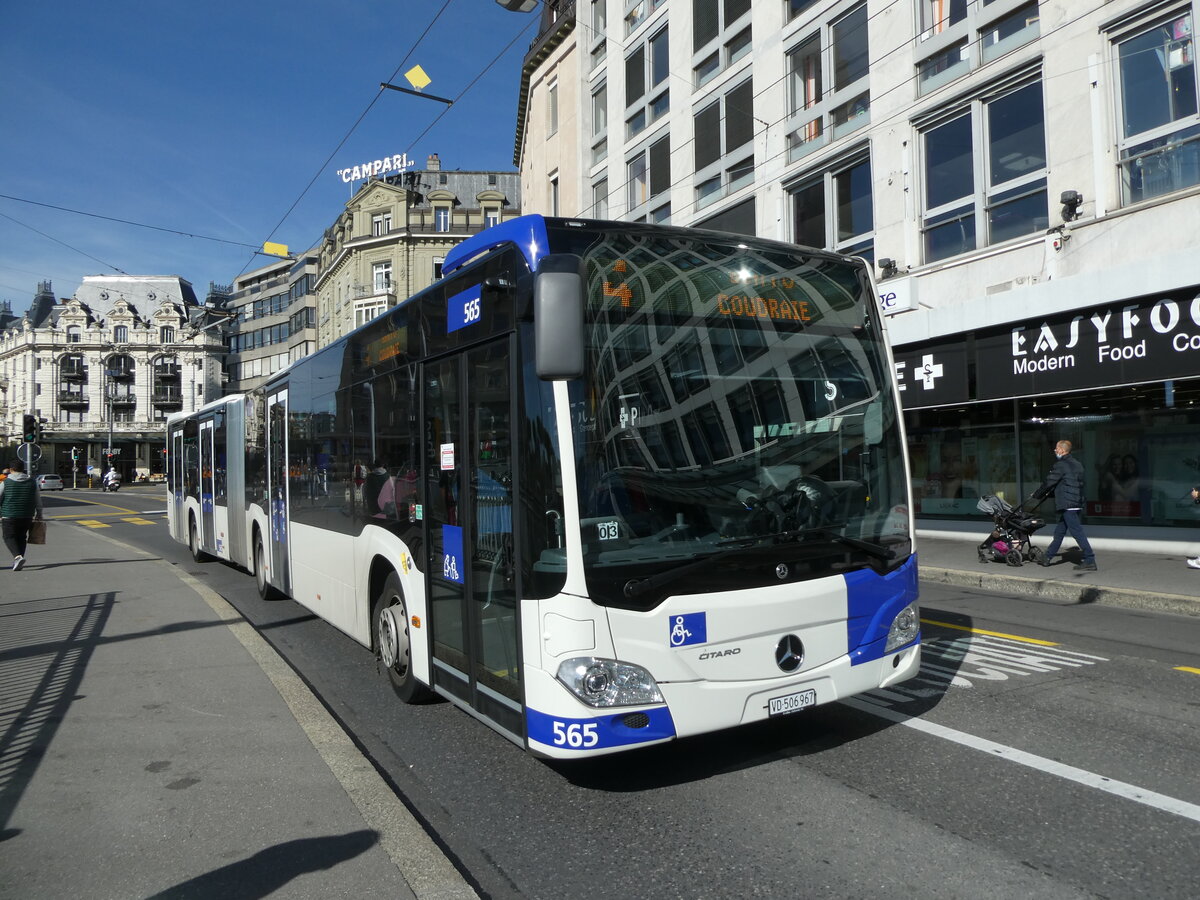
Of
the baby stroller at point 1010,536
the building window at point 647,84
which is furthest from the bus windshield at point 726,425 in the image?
the building window at point 647,84

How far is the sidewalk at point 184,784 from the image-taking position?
3410 millimetres

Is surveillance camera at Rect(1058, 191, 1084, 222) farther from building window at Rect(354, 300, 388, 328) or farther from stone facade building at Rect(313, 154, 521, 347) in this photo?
building window at Rect(354, 300, 388, 328)

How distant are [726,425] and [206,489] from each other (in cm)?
1195

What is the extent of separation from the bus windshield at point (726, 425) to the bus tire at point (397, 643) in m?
2.35

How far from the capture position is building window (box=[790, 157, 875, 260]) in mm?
17719

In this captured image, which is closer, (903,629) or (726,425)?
(726,425)

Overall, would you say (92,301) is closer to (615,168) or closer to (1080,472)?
(615,168)

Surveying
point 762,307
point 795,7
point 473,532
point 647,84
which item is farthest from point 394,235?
point 762,307

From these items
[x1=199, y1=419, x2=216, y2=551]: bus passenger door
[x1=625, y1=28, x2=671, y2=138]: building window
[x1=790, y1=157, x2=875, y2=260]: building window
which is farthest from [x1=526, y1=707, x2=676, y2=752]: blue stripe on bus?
[x1=625, y1=28, x2=671, y2=138]: building window

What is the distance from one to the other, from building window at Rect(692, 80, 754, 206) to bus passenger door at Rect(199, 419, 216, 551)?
13.5m

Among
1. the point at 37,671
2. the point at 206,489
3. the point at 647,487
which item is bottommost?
the point at 37,671

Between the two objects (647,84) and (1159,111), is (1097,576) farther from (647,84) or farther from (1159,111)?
(647,84)

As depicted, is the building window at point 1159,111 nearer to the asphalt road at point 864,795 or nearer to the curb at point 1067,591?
the curb at point 1067,591

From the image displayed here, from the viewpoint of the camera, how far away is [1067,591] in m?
10.4
